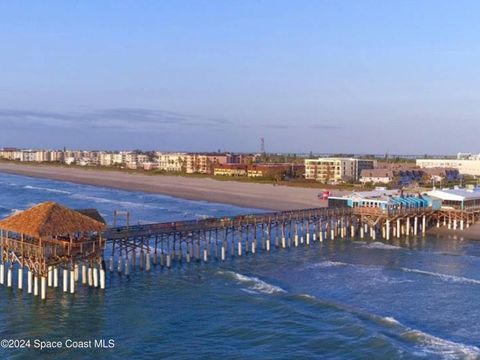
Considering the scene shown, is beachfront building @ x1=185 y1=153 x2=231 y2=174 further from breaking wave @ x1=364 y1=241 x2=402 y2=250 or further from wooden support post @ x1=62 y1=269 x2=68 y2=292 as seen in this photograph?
wooden support post @ x1=62 y1=269 x2=68 y2=292

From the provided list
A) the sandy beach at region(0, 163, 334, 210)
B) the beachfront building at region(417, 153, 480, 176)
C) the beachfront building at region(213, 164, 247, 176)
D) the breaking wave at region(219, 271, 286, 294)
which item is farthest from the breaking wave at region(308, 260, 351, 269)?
the beachfront building at region(417, 153, 480, 176)

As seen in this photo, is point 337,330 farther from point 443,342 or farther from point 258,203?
point 258,203

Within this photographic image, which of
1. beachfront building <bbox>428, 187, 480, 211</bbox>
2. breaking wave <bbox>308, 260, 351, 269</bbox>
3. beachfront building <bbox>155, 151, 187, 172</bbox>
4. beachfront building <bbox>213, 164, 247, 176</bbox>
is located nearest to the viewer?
breaking wave <bbox>308, 260, 351, 269</bbox>

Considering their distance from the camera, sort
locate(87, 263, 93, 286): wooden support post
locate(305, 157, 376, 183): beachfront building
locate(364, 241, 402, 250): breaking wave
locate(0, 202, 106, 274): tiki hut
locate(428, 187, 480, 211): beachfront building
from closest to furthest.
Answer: locate(0, 202, 106, 274): tiki hut
locate(87, 263, 93, 286): wooden support post
locate(364, 241, 402, 250): breaking wave
locate(428, 187, 480, 211): beachfront building
locate(305, 157, 376, 183): beachfront building

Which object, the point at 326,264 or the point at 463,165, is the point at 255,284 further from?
the point at 463,165

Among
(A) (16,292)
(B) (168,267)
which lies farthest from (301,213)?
(A) (16,292)

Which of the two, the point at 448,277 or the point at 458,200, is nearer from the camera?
the point at 448,277

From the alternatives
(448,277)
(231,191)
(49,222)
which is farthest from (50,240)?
(231,191)

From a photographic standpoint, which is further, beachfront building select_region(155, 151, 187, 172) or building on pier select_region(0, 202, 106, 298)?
beachfront building select_region(155, 151, 187, 172)
